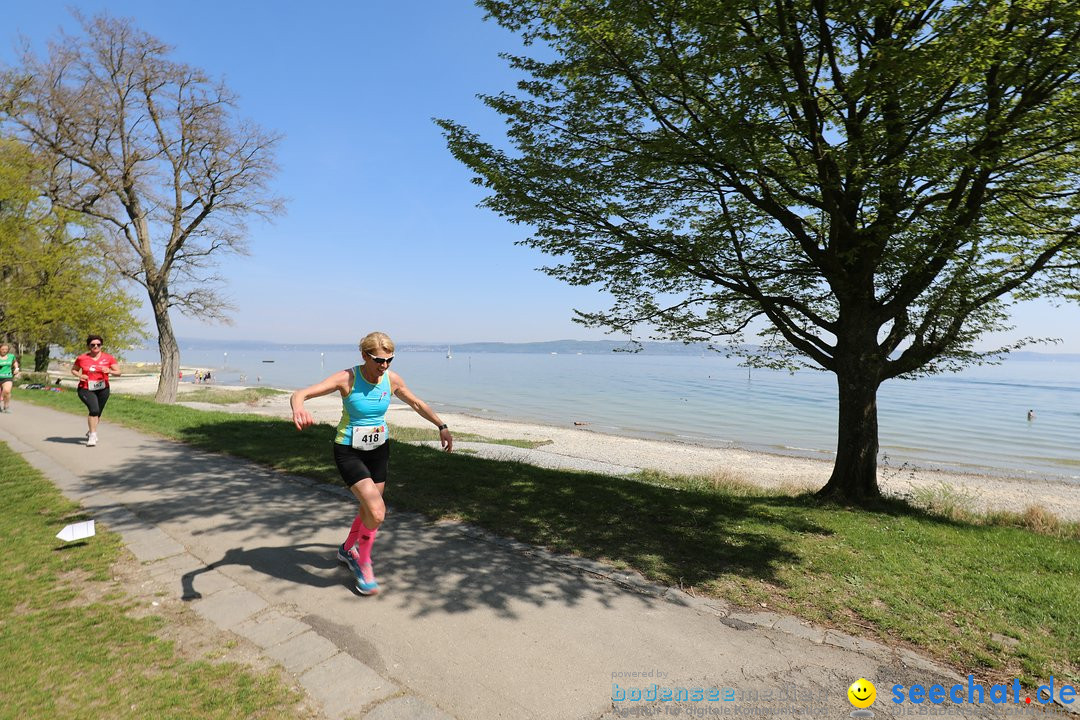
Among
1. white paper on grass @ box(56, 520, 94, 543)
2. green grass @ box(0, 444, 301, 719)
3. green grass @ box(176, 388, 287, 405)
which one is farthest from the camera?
green grass @ box(176, 388, 287, 405)

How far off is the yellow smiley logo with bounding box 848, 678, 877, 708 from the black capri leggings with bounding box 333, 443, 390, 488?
3580 mm

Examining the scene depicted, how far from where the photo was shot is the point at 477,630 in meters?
3.60

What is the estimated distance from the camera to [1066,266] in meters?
6.94

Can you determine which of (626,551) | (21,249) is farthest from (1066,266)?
(21,249)

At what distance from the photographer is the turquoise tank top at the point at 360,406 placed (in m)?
4.09

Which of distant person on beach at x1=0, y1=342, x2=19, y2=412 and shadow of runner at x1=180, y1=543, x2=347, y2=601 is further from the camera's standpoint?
distant person on beach at x1=0, y1=342, x2=19, y2=412

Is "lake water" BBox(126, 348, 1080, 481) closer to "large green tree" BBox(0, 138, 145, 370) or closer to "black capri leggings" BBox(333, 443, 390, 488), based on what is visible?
"large green tree" BBox(0, 138, 145, 370)

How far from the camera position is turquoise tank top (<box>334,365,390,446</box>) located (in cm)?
409

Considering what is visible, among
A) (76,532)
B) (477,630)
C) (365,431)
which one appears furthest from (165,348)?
(477,630)

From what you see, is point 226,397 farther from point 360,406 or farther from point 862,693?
point 862,693

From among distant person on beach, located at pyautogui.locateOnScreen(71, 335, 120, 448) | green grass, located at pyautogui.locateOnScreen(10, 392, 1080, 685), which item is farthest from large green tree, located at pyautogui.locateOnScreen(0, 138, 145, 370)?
green grass, located at pyautogui.locateOnScreen(10, 392, 1080, 685)

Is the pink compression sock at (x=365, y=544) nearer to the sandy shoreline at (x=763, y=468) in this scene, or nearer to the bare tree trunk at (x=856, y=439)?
the bare tree trunk at (x=856, y=439)

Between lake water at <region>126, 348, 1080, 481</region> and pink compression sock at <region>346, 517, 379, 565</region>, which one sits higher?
pink compression sock at <region>346, 517, 379, 565</region>

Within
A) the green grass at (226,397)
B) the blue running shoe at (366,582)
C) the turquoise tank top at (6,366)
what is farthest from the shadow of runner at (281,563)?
the green grass at (226,397)
